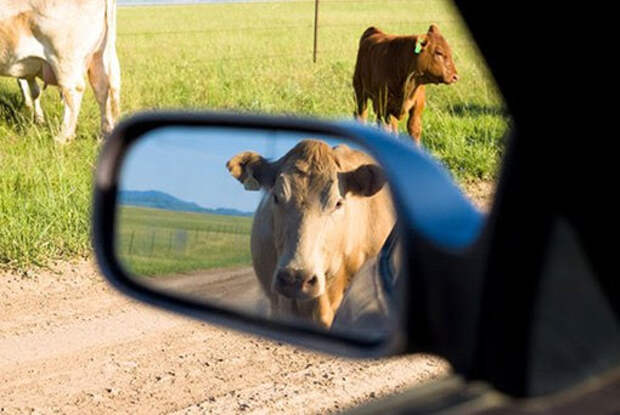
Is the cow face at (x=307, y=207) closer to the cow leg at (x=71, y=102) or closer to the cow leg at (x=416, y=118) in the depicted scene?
the cow leg at (x=416, y=118)

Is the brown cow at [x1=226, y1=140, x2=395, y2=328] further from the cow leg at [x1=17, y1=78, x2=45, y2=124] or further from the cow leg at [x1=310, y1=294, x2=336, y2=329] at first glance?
the cow leg at [x1=17, y1=78, x2=45, y2=124]

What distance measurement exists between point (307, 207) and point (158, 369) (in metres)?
3.03

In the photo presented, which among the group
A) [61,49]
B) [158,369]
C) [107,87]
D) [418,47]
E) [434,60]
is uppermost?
[418,47]

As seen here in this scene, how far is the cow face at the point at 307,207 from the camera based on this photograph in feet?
4.81

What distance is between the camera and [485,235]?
3.54 ft

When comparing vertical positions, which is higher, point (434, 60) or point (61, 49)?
point (434, 60)

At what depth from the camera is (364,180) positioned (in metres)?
1.41

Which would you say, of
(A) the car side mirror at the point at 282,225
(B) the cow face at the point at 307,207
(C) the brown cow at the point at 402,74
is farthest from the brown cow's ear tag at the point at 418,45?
(B) the cow face at the point at 307,207

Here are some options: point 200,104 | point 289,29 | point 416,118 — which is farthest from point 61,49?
point 289,29

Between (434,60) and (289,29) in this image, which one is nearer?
(434,60)

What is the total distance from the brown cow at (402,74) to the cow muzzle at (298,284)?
27.1 ft

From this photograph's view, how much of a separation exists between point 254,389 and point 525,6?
10.7 ft

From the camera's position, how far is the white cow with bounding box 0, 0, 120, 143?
11523 mm

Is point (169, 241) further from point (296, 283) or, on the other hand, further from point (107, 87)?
point (107, 87)
